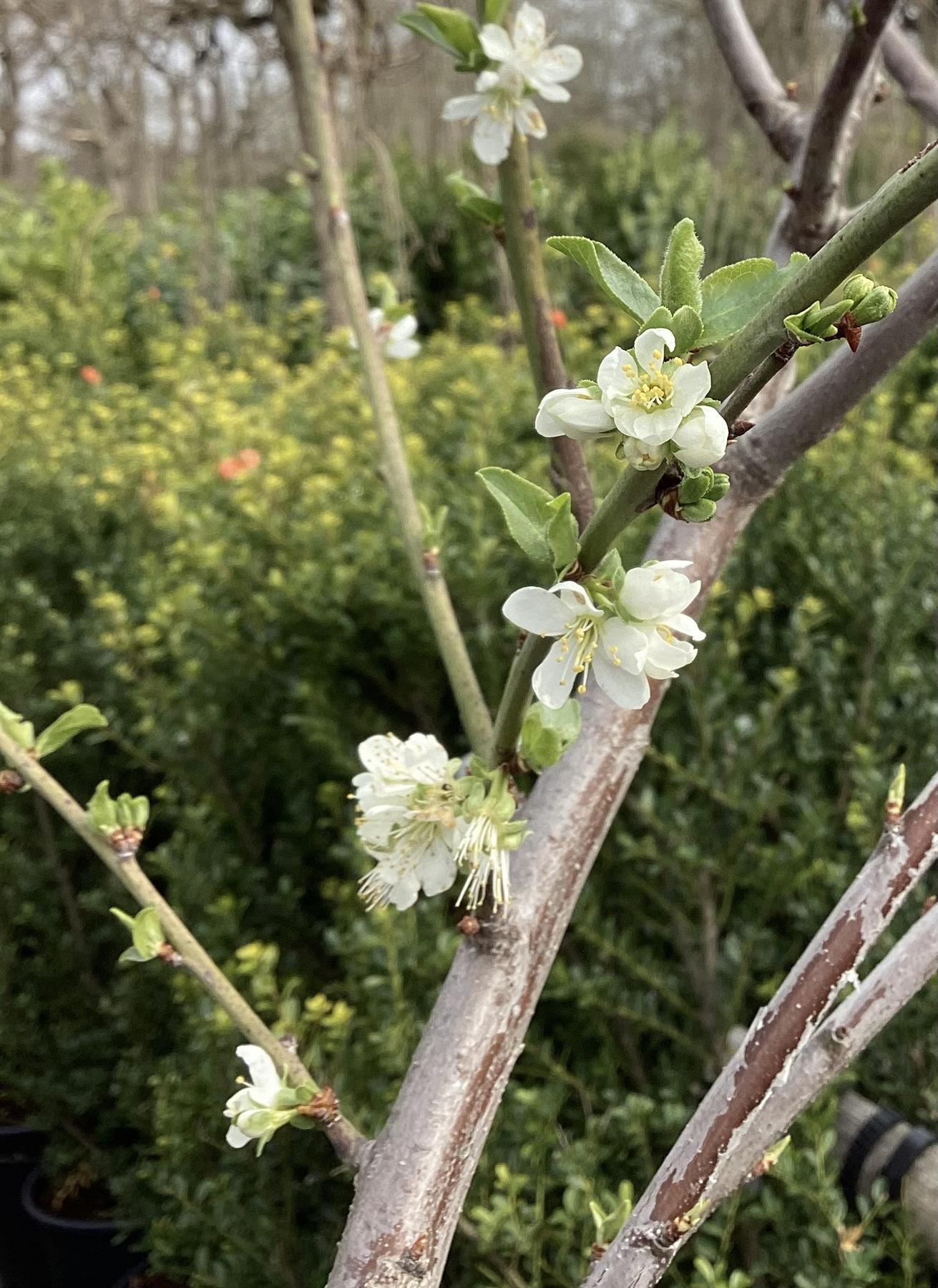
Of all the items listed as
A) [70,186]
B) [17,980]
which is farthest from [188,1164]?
[70,186]

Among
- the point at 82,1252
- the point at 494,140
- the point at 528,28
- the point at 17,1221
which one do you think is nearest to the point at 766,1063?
the point at 494,140

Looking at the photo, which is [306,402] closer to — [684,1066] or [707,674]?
[707,674]

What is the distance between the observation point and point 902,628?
66.1 inches

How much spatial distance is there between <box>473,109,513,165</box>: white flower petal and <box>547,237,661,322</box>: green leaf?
0.44m

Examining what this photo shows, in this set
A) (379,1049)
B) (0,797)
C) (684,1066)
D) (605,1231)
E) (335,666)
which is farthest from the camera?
(0,797)

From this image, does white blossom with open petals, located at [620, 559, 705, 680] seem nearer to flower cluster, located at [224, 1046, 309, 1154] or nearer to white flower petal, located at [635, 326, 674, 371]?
white flower petal, located at [635, 326, 674, 371]

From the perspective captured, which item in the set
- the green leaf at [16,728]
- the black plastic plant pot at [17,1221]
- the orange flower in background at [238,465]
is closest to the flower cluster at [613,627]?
the green leaf at [16,728]

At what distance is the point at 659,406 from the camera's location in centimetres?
38

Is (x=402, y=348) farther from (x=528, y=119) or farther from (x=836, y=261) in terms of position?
(x=836, y=261)

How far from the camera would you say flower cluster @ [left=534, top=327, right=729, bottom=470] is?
1.23ft

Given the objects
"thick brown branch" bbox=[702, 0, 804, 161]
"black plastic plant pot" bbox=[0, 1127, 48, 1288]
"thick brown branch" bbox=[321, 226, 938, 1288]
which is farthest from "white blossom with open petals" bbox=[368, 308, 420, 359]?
"black plastic plant pot" bbox=[0, 1127, 48, 1288]

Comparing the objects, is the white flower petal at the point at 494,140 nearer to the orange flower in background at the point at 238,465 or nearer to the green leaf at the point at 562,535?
the green leaf at the point at 562,535

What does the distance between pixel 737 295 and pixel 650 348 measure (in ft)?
0.18

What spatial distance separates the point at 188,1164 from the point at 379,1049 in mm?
326
